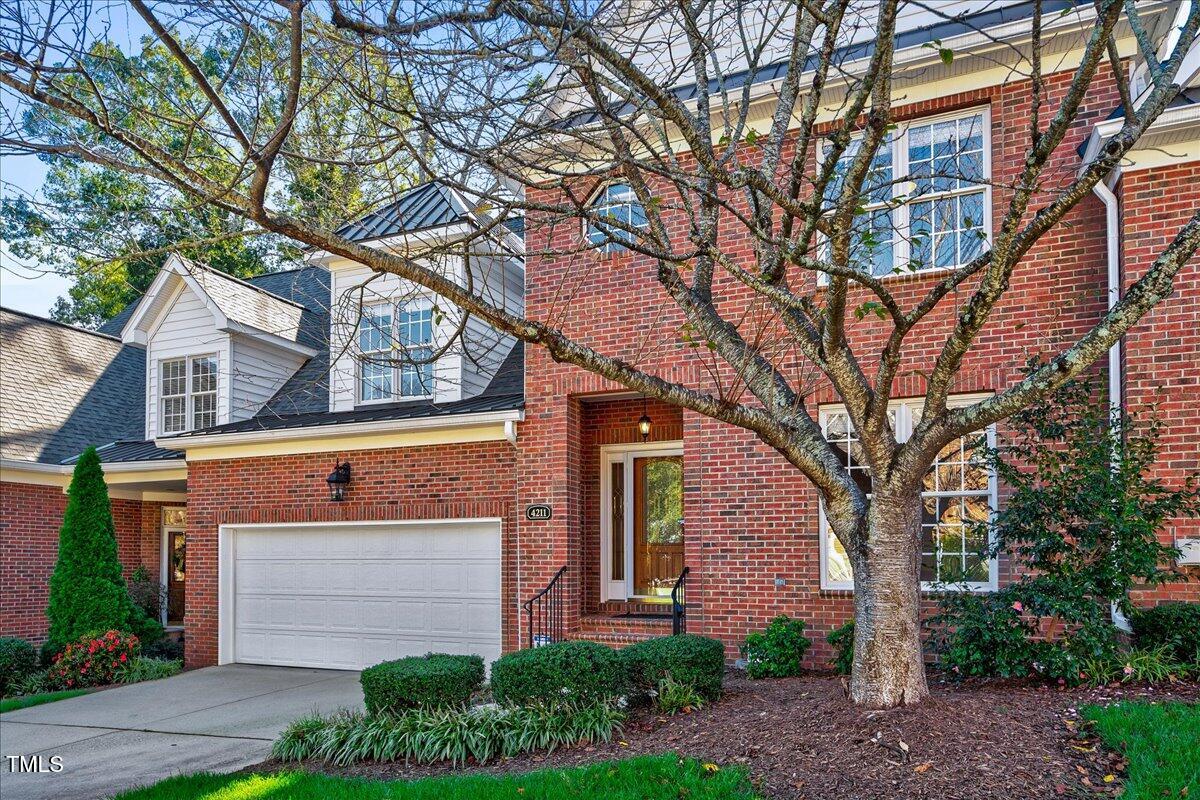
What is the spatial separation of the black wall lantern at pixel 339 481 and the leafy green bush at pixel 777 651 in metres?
5.88

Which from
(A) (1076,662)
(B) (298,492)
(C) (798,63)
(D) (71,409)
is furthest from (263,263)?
(A) (1076,662)

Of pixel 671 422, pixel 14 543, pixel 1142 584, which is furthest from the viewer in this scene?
pixel 14 543

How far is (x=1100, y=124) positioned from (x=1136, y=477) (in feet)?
10.3

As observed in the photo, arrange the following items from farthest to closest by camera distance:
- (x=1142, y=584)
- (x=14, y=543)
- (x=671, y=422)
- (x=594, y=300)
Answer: (x=14, y=543) < (x=671, y=422) < (x=594, y=300) < (x=1142, y=584)

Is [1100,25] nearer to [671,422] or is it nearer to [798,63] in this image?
[798,63]

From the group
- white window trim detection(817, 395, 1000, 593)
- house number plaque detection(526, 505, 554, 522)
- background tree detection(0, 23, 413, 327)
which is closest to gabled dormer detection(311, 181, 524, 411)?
house number plaque detection(526, 505, 554, 522)

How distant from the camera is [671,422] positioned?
38.0ft

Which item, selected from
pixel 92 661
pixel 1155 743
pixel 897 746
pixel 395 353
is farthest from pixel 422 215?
pixel 1155 743

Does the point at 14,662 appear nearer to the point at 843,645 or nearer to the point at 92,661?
the point at 92,661

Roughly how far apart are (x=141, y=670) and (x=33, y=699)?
1450 millimetres

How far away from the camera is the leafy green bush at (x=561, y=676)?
270 inches

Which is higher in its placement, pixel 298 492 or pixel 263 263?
pixel 263 263

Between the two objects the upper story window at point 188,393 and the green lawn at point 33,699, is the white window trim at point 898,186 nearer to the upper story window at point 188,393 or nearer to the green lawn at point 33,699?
the upper story window at point 188,393

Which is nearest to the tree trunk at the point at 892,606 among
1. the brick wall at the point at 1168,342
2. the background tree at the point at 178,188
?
the brick wall at the point at 1168,342
